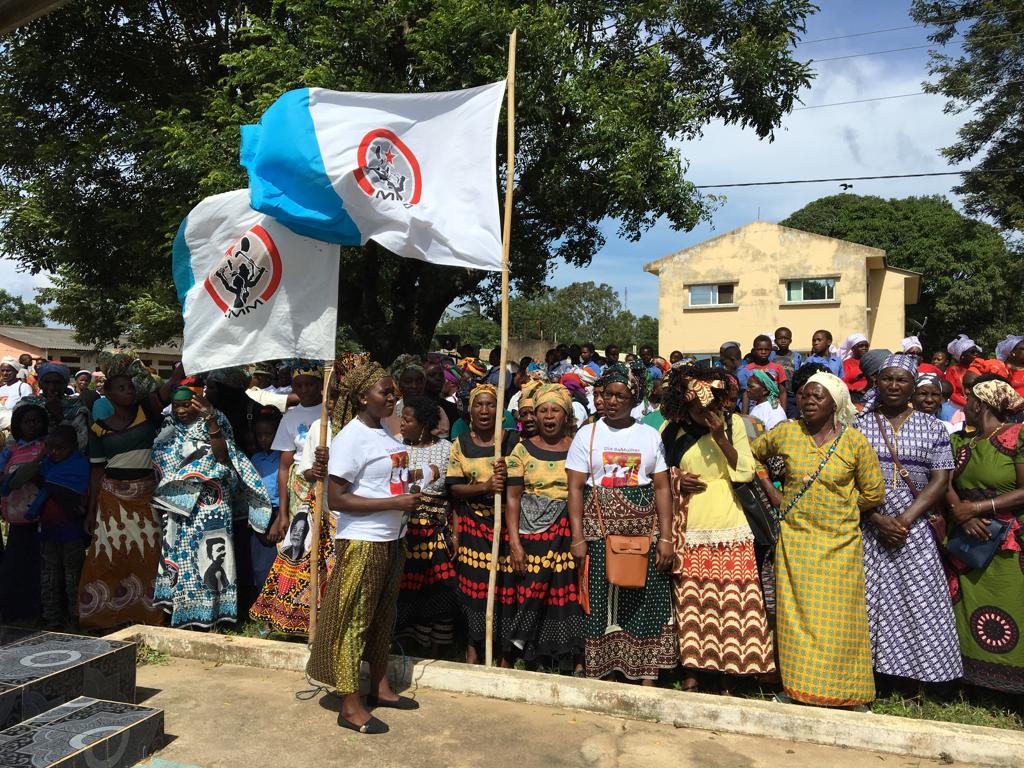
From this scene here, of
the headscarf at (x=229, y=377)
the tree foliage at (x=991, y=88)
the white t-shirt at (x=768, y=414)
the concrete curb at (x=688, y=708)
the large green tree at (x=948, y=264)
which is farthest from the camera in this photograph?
the large green tree at (x=948, y=264)

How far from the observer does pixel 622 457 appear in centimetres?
451

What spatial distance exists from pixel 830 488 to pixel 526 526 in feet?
5.64

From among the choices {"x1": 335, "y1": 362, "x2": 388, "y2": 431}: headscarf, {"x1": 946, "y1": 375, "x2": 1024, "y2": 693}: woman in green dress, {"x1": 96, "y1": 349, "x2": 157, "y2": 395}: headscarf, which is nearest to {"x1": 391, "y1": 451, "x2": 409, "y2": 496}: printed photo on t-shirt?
{"x1": 335, "y1": 362, "x2": 388, "y2": 431}: headscarf

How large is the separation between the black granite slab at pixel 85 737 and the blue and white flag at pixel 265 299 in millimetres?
2016

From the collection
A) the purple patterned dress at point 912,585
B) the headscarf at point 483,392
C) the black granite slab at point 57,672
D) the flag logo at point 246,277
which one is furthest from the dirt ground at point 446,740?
the flag logo at point 246,277

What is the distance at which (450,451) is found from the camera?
16.8 feet

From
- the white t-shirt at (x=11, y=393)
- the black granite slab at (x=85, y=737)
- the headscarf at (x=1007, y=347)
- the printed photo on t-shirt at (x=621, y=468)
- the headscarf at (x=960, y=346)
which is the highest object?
the headscarf at (x=960, y=346)

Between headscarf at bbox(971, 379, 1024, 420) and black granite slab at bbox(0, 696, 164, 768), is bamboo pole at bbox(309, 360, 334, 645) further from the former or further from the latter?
headscarf at bbox(971, 379, 1024, 420)

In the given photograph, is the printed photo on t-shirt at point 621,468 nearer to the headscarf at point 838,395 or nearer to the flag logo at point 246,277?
the headscarf at point 838,395

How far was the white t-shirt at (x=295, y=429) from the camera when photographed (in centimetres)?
555

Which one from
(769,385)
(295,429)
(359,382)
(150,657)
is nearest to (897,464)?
(769,385)

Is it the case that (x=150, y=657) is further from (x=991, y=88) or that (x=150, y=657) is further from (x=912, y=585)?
(x=991, y=88)

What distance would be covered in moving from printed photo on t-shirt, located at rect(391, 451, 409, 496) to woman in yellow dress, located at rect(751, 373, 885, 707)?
2074 millimetres

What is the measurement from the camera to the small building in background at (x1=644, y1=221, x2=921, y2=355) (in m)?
26.7
